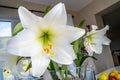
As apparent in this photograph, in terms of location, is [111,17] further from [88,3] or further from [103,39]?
[103,39]

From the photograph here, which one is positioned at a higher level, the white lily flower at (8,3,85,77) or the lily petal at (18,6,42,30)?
the lily petal at (18,6,42,30)

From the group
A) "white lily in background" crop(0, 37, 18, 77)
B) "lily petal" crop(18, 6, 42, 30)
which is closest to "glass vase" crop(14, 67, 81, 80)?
"white lily in background" crop(0, 37, 18, 77)

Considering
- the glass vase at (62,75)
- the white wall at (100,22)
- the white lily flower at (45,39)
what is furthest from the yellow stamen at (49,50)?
the white wall at (100,22)

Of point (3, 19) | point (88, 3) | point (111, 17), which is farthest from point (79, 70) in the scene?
point (111, 17)

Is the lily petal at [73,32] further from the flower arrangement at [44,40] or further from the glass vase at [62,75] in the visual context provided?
the glass vase at [62,75]

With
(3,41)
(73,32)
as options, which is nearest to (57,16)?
(73,32)

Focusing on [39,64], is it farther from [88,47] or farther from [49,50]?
[88,47]

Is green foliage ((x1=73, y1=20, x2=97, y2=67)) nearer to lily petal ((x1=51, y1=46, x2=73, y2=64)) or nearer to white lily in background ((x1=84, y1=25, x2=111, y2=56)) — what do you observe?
white lily in background ((x1=84, y1=25, x2=111, y2=56))
